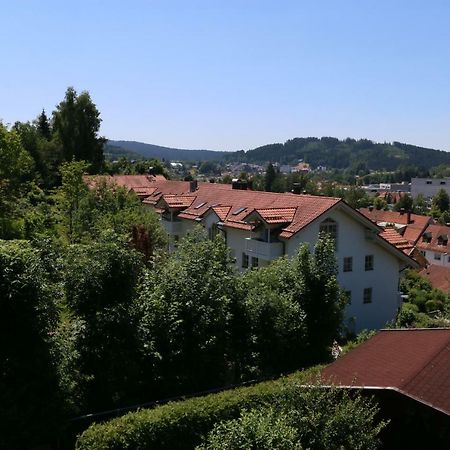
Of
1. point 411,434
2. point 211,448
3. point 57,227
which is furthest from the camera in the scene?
point 57,227

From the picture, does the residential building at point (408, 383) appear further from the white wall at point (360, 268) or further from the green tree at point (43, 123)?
the green tree at point (43, 123)

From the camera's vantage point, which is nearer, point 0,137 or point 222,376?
point 222,376

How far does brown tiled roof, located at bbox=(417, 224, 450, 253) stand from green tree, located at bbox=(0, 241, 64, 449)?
74357mm

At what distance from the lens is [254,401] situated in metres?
13.0

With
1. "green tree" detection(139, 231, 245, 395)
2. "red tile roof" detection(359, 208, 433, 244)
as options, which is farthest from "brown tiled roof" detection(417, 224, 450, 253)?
"green tree" detection(139, 231, 245, 395)

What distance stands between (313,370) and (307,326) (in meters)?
2.77

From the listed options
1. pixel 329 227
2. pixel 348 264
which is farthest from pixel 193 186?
pixel 348 264

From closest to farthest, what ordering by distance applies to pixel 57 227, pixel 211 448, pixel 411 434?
1. pixel 211 448
2. pixel 411 434
3. pixel 57 227

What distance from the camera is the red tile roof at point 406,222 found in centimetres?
8256

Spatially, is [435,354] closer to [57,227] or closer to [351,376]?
[351,376]

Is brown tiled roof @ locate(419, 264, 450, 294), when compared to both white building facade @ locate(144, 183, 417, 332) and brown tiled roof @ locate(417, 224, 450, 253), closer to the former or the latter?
white building facade @ locate(144, 183, 417, 332)

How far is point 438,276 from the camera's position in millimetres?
54250

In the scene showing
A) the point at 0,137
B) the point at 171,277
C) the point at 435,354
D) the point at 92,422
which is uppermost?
the point at 0,137

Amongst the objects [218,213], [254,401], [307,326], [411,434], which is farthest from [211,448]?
[218,213]
